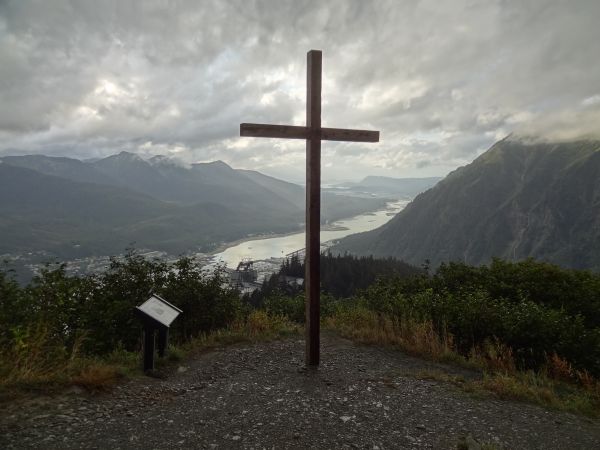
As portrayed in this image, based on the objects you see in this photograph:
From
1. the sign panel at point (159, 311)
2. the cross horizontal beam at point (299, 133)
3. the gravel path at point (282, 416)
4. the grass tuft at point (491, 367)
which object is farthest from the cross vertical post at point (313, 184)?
the sign panel at point (159, 311)

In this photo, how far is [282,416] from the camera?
5.54 meters

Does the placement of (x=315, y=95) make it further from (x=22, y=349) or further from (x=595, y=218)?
(x=595, y=218)

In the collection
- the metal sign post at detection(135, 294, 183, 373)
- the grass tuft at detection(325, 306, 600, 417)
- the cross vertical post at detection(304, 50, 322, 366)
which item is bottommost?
the grass tuft at detection(325, 306, 600, 417)

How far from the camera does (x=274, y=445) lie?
188 inches

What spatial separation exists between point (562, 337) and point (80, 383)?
10087 millimetres

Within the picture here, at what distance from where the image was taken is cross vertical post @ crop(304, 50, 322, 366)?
7496 mm

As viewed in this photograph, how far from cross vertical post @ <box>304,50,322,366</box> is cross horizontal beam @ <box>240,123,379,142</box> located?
0.17 meters

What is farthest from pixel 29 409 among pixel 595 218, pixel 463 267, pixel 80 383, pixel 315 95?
pixel 595 218

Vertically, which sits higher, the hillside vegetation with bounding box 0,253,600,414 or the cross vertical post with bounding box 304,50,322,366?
the cross vertical post with bounding box 304,50,322,366

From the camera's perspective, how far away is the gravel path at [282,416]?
4.74 metres

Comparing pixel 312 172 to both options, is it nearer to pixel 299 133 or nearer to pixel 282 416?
pixel 299 133

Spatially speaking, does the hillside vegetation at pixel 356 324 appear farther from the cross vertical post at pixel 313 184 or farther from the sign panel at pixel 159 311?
the cross vertical post at pixel 313 184

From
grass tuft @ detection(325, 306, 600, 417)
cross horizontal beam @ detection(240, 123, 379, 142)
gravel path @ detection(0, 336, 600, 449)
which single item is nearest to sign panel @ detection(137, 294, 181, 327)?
gravel path @ detection(0, 336, 600, 449)

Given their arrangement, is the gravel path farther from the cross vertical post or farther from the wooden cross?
the cross vertical post
